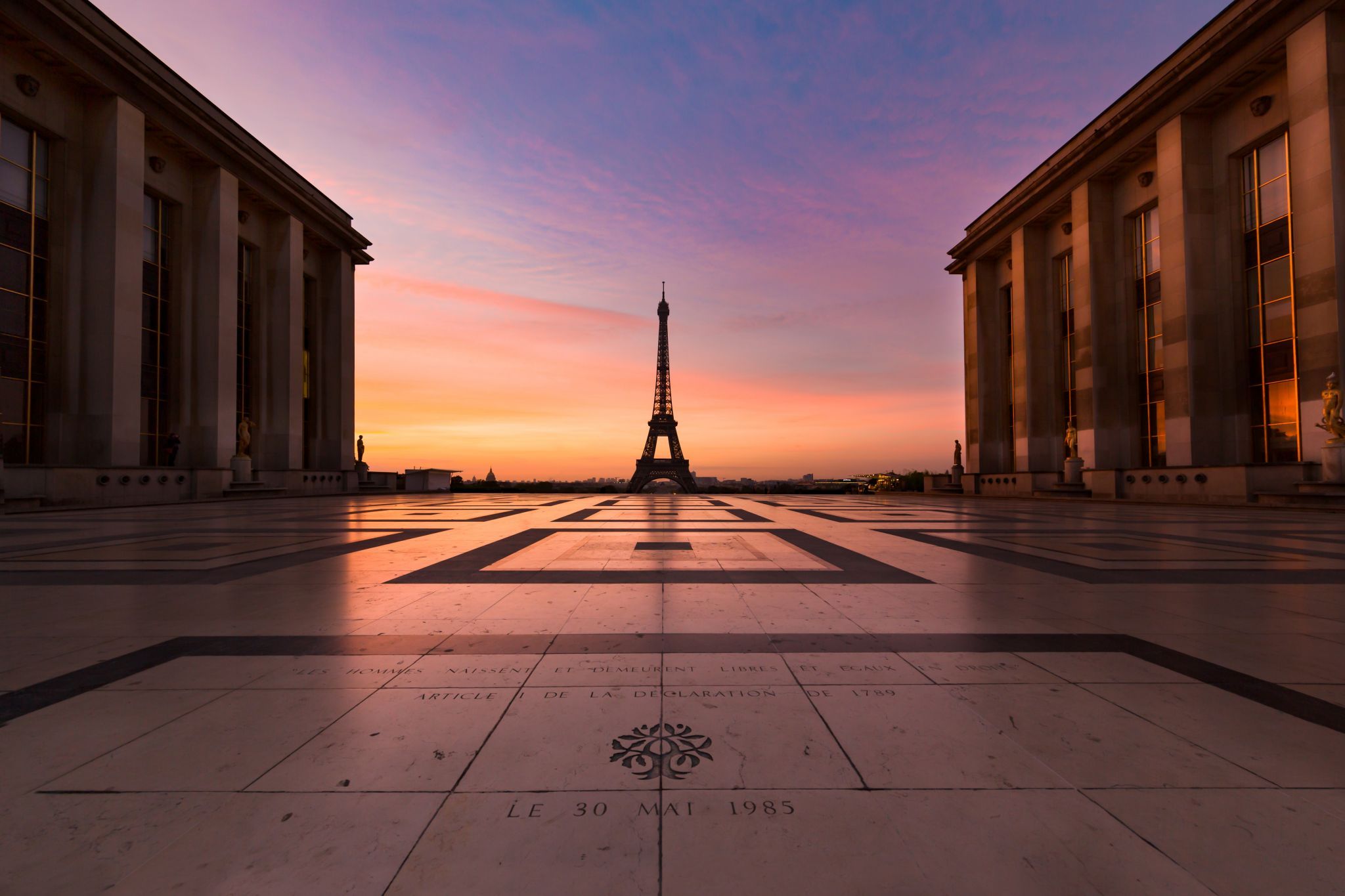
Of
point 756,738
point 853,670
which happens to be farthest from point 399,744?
point 853,670

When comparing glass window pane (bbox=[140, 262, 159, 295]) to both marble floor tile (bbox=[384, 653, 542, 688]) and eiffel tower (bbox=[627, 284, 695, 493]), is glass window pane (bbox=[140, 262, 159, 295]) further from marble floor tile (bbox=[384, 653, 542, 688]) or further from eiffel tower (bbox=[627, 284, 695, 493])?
eiffel tower (bbox=[627, 284, 695, 493])

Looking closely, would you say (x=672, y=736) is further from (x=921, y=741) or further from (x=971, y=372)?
(x=971, y=372)

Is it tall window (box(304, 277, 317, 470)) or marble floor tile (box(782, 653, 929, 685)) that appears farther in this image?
tall window (box(304, 277, 317, 470))

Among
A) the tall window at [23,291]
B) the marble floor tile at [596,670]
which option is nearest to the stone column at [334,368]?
the tall window at [23,291]

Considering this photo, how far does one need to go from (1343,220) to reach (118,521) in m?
38.6

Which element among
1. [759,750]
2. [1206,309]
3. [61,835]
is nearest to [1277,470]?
[1206,309]

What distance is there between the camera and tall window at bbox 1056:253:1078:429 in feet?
124

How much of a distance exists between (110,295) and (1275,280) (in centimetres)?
4708

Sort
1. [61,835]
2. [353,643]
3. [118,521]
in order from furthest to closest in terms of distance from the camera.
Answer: [118,521]
[353,643]
[61,835]

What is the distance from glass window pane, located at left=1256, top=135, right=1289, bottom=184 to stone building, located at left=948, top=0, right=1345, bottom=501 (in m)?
0.06

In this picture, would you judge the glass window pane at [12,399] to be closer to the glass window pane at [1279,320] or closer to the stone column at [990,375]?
the glass window pane at [1279,320]

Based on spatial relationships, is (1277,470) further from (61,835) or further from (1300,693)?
(61,835)

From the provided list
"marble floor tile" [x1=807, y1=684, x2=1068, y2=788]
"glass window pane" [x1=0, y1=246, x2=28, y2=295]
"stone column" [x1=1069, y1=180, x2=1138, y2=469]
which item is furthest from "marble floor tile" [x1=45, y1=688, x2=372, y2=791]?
"stone column" [x1=1069, y1=180, x2=1138, y2=469]

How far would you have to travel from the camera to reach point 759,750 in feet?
9.23
